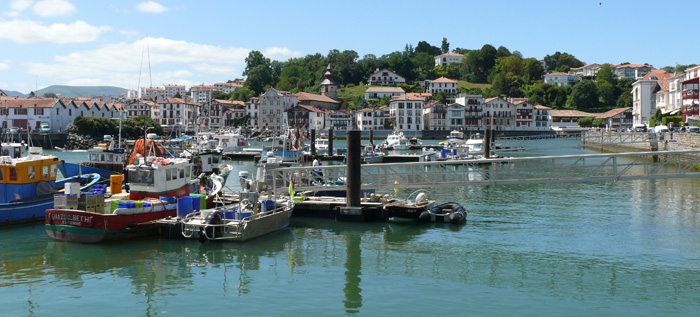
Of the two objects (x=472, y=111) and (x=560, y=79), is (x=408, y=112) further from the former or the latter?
(x=560, y=79)

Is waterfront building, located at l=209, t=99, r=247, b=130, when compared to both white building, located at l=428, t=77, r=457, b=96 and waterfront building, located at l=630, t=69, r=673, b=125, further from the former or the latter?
waterfront building, located at l=630, t=69, r=673, b=125

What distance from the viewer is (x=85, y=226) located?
76.3 ft

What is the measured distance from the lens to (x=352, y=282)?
1867 centimetres

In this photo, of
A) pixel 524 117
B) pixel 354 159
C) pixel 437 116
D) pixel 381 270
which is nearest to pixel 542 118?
pixel 524 117

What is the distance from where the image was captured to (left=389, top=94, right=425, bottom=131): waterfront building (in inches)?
5595

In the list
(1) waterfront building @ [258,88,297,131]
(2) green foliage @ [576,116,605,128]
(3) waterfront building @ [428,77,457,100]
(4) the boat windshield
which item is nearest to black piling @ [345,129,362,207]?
(4) the boat windshield

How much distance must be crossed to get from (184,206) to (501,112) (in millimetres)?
129613

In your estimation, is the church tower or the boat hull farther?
the church tower

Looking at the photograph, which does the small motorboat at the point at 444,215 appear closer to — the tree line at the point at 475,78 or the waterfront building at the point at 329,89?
the tree line at the point at 475,78

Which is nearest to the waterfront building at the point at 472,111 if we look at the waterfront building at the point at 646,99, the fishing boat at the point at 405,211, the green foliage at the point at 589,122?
the green foliage at the point at 589,122

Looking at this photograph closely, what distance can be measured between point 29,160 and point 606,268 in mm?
24344

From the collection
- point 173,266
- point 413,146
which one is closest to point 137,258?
point 173,266

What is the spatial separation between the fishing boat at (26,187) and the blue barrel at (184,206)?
232 inches

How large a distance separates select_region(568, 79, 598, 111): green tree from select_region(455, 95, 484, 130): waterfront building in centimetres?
3398
